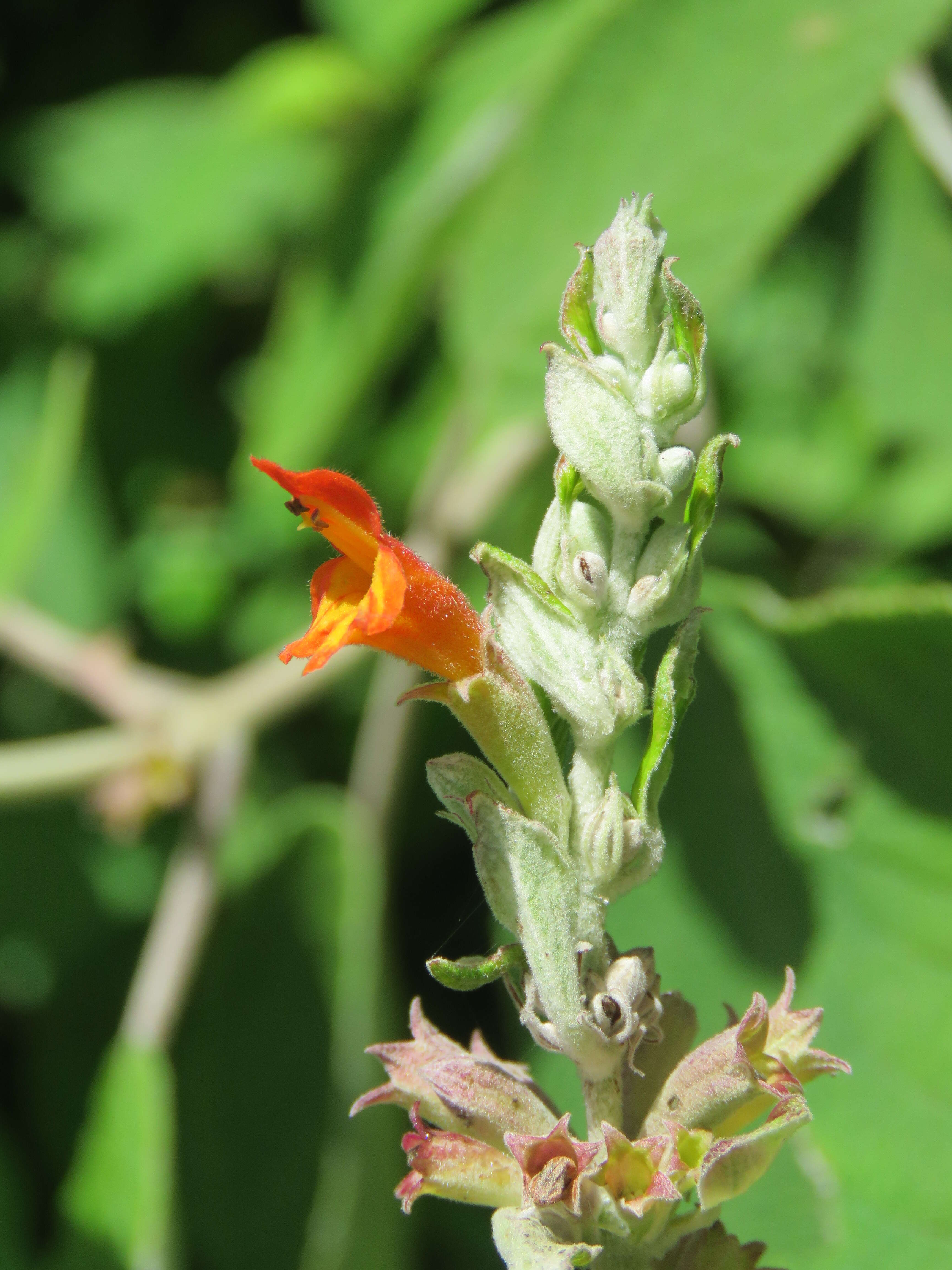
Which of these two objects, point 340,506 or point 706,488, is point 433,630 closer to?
point 340,506

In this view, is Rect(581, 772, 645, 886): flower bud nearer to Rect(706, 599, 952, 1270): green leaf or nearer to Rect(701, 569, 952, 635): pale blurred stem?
Rect(701, 569, 952, 635): pale blurred stem

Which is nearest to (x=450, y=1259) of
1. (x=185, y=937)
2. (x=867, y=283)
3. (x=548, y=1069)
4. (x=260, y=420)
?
(x=185, y=937)

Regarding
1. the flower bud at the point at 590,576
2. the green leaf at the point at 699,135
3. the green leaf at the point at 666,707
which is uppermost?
the green leaf at the point at 699,135

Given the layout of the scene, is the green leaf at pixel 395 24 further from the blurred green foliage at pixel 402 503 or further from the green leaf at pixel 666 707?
the green leaf at pixel 666 707

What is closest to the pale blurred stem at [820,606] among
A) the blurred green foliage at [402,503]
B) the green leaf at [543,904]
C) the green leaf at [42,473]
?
the blurred green foliage at [402,503]

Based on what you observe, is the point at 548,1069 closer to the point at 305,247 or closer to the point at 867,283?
the point at 867,283

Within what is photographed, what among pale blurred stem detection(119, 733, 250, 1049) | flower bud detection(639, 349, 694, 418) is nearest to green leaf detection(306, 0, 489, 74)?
pale blurred stem detection(119, 733, 250, 1049)
